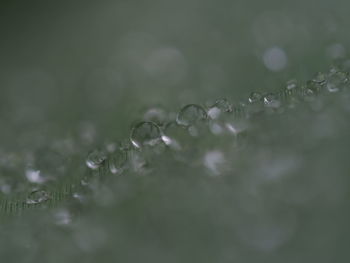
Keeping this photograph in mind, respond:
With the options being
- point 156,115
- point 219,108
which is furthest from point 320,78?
point 156,115

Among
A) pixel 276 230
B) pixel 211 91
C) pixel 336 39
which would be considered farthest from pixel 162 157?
pixel 336 39

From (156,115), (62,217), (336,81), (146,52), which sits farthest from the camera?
(146,52)

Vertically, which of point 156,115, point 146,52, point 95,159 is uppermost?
point 146,52

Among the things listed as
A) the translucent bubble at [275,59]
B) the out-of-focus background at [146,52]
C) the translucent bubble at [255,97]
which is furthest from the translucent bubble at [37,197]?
the translucent bubble at [275,59]

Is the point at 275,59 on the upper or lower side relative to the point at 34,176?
upper

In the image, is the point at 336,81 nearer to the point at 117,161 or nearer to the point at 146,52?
the point at 117,161

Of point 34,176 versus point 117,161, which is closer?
point 117,161

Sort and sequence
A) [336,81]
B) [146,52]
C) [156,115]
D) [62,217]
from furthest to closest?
[146,52]
[156,115]
[336,81]
[62,217]

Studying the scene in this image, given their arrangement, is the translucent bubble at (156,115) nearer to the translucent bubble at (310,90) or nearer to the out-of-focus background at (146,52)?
the out-of-focus background at (146,52)
